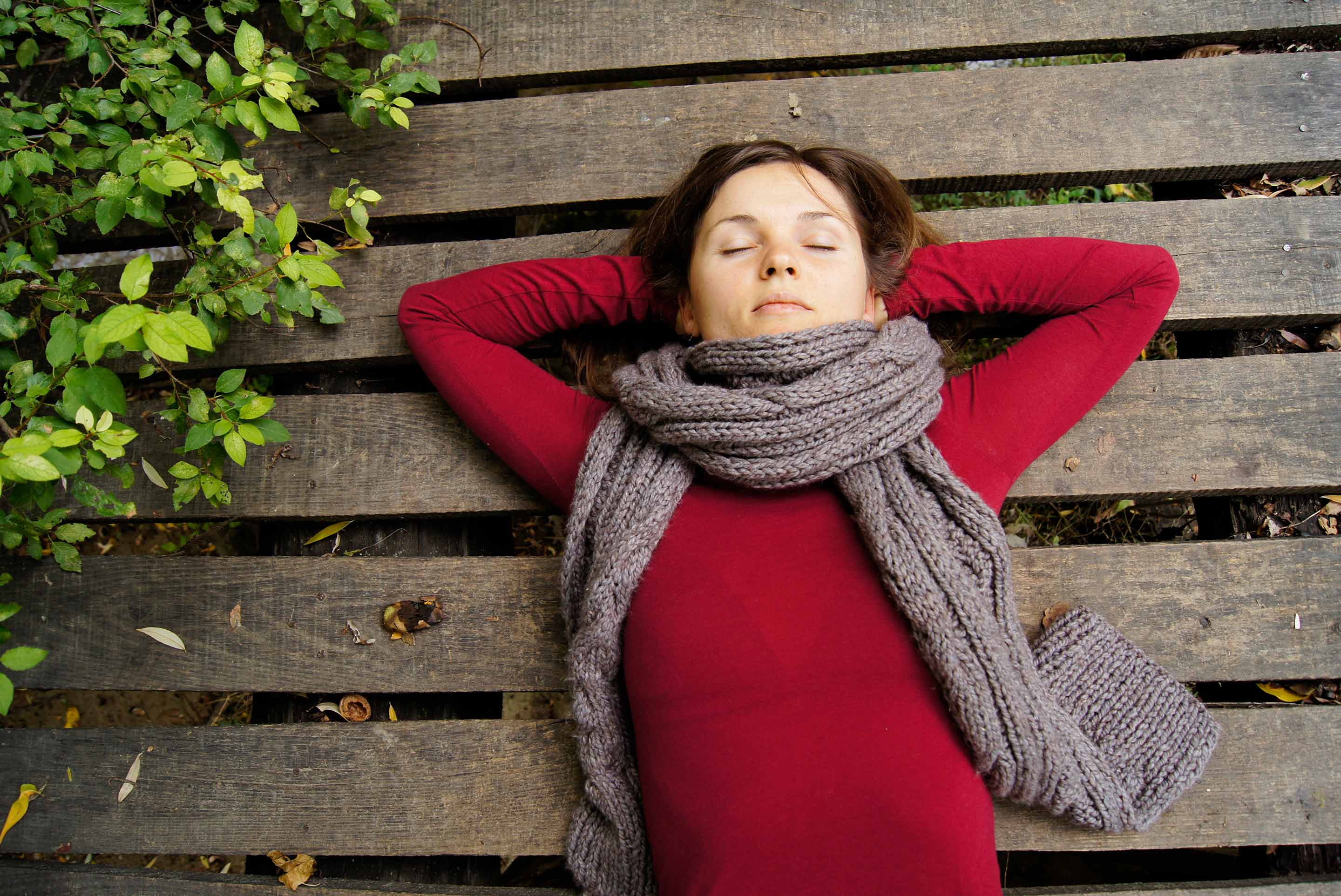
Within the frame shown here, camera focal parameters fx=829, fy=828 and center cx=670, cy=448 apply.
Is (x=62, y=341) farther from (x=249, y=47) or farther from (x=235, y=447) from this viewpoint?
(x=249, y=47)

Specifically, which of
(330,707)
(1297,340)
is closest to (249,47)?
(330,707)

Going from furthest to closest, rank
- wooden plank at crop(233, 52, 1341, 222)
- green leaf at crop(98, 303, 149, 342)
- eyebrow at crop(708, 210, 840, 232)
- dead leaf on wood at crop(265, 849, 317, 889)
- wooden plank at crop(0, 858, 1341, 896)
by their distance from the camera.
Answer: wooden plank at crop(233, 52, 1341, 222) → dead leaf on wood at crop(265, 849, 317, 889) → wooden plank at crop(0, 858, 1341, 896) → eyebrow at crop(708, 210, 840, 232) → green leaf at crop(98, 303, 149, 342)

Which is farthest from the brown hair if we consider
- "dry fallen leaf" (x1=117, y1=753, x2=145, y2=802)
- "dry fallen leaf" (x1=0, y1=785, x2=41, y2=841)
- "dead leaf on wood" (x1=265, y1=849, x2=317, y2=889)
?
"dry fallen leaf" (x1=0, y1=785, x2=41, y2=841)

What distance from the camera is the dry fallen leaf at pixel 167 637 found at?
200 centimetres

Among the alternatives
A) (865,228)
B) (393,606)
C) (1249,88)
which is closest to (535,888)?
(393,606)

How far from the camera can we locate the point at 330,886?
189cm

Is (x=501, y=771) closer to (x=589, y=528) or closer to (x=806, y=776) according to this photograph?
(x=589, y=528)

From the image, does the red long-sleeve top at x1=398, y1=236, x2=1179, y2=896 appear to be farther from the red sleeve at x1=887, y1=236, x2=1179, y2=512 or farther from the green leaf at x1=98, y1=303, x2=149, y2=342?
the green leaf at x1=98, y1=303, x2=149, y2=342

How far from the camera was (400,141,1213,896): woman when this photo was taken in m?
1.46

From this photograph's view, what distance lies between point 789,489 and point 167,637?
1544 millimetres

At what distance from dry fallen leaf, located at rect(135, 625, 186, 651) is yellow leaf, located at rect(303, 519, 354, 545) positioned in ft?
1.18

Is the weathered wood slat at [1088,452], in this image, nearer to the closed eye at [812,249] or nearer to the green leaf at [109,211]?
the green leaf at [109,211]

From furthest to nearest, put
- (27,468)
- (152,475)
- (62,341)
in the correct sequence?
1. (152,475)
2. (62,341)
3. (27,468)

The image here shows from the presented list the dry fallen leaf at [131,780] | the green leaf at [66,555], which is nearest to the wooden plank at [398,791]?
the dry fallen leaf at [131,780]
